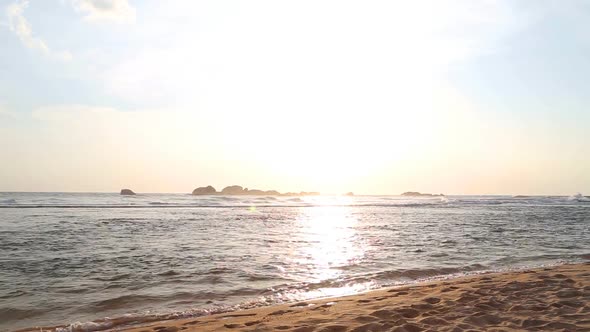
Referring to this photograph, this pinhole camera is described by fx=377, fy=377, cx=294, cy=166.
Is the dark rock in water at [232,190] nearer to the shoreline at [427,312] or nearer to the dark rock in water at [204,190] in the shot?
the dark rock in water at [204,190]

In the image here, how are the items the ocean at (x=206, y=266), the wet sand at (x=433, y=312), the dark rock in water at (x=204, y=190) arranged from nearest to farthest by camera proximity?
the wet sand at (x=433, y=312), the ocean at (x=206, y=266), the dark rock in water at (x=204, y=190)

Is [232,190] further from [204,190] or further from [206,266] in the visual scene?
[206,266]

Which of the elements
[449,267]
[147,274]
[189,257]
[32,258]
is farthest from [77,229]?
[449,267]

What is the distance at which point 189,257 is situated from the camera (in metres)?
12.6

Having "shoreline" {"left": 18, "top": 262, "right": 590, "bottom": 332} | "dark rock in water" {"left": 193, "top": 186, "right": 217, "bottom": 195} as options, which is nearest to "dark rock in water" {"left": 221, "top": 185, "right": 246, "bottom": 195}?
"dark rock in water" {"left": 193, "top": 186, "right": 217, "bottom": 195}

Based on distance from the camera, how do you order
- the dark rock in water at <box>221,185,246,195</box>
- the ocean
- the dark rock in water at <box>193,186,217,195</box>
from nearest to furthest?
the ocean
the dark rock in water at <box>193,186,217,195</box>
the dark rock in water at <box>221,185,246,195</box>

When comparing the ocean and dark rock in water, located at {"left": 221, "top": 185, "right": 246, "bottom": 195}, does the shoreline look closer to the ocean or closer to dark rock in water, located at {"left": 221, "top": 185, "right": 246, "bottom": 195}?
the ocean

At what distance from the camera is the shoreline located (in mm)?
5793

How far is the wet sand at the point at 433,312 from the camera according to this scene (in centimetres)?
577

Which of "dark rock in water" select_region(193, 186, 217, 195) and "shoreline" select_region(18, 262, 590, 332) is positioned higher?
"dark rock in water" select_region(193, 186, 217, 195)

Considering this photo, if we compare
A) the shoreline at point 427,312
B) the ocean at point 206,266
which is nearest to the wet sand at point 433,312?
the shoreline at point 427,312

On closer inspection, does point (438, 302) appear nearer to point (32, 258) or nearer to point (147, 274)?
point (147, 274)

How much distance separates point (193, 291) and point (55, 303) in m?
2.75

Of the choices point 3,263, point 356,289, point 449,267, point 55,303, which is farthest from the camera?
point 449,267
